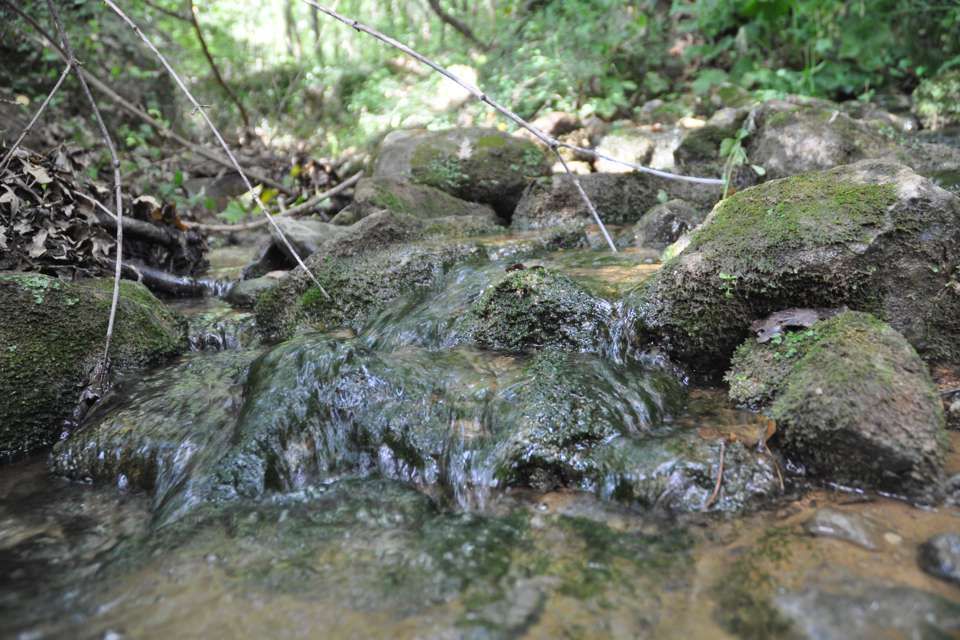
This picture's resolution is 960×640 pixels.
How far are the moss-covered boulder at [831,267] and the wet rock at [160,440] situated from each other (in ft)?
7.09

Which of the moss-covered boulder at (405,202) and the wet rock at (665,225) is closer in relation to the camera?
the wet rock at (665,225)

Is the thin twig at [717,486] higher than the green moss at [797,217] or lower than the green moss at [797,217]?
lower

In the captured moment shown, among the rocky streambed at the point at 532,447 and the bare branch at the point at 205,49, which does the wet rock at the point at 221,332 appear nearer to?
the rocky streambed at the point at 532,447

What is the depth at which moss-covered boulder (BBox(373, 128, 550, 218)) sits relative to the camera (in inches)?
258

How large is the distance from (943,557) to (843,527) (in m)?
0.26

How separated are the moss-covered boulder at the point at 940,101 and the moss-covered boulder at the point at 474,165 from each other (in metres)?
4.49

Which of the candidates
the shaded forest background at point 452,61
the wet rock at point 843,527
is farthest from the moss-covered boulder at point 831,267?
the shaded forest background at point 452,61

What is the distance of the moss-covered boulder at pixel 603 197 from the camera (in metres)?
5.85

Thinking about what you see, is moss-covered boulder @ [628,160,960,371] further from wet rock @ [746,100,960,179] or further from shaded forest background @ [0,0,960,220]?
shaded forest background @ [0,0,960,220]

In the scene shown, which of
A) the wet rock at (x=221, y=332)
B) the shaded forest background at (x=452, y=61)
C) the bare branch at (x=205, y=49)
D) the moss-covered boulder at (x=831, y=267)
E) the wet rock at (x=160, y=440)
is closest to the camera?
the wet rock at (x=160, y=440)

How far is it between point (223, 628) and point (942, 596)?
1878 millimetres

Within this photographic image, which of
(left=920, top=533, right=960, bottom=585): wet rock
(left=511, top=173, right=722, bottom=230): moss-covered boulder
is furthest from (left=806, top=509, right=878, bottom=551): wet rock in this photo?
(left=511, top=173, right=722, bottom=230): moss-covered boulder

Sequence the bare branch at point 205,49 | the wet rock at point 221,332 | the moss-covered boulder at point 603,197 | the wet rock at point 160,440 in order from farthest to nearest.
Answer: the bare branch at point 205,49 < the moss-covered boulder at point 603,197 < the wet rock at point 221,332 < the wet rock at point 160,440

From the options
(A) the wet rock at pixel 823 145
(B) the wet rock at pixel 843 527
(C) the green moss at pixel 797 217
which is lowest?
(B) the wet rock at pixel 843 527
